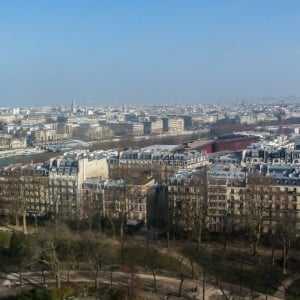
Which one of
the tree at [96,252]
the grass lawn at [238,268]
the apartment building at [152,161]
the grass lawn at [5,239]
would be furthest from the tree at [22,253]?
the apartment building at [152,161]

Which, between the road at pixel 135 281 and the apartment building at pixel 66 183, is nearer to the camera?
the road at pixel 135 281

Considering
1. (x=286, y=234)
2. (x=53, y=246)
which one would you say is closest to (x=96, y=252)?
(x=53, y=246)

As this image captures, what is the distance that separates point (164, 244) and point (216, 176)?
614cm

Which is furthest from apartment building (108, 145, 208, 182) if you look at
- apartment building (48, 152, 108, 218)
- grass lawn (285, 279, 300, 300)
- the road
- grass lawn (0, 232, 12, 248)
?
grass lawn (285, 279, 300, 300)

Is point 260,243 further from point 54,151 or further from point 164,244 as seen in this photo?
point 54,151

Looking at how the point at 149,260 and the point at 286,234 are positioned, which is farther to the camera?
the point at 149,260

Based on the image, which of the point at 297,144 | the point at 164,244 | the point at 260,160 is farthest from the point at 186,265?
the point at 297,144

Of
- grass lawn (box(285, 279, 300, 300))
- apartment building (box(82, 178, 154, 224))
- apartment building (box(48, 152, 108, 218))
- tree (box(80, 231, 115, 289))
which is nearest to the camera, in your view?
grass lawn (box(285, 279, 300, 300))

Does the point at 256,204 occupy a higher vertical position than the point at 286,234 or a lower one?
higher

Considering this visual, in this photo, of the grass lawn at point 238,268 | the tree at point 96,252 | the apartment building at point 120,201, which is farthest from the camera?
the apartment building at point 120,201

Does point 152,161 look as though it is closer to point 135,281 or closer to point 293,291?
point 135,281

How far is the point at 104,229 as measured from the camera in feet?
107

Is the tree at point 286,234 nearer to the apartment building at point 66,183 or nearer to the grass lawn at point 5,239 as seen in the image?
the apartment building at point 66,183

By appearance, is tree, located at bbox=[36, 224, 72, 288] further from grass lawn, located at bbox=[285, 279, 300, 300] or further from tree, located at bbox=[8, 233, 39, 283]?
grass lawn, located at bbox=[285, 279, 300, 300]
